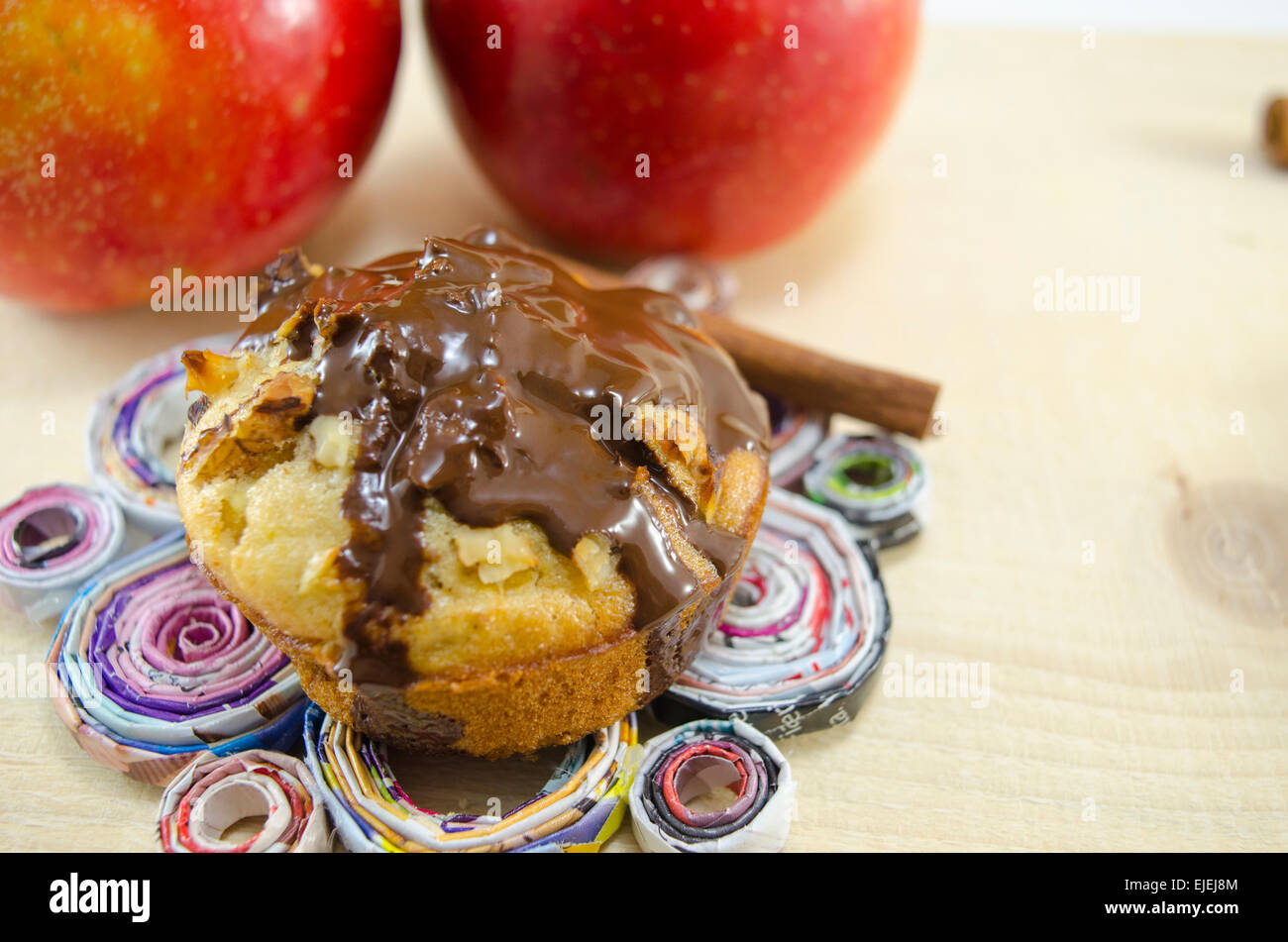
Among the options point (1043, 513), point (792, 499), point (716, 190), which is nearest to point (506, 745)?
point (792, 499)

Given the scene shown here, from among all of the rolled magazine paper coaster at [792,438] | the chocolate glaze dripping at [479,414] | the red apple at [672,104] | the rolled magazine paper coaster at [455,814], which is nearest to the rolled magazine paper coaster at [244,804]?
the rolled magazine paper coaster at [455,814]

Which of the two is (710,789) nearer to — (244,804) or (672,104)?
(244,804)

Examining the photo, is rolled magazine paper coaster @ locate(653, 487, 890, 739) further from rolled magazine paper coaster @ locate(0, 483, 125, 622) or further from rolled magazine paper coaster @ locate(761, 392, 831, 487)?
rolled magazine paper coaster @ locate(0, 483, 125, 622)

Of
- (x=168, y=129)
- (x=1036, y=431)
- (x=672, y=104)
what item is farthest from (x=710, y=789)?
(x=168, y=129)

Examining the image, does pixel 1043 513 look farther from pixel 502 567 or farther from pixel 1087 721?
pixel 502 567

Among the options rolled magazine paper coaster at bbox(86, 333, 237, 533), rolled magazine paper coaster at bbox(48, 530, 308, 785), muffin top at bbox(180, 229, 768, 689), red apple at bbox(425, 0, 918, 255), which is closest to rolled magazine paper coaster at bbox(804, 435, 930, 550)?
muffin top at bbox(180, 229, 768, 689)
